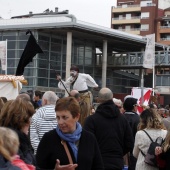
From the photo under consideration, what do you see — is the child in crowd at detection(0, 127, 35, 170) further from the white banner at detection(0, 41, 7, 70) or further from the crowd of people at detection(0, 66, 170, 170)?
the white banner at detection(0, 41, 7, 70)

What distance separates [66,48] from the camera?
150 ft

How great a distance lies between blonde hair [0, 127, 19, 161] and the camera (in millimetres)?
3811

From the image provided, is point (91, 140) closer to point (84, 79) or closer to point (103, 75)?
point (84, 79)

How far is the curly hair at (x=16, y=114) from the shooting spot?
5.20 meters

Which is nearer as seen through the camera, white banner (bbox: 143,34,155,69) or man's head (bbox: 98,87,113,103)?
man's head (bbox: 98,87,113,103)

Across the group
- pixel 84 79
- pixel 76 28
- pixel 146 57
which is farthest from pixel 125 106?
pixel 76 28

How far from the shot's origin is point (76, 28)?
1677 inches

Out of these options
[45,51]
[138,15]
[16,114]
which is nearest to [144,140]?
[16,114]

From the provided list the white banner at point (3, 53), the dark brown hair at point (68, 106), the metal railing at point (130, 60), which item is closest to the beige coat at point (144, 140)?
the dark brown hair at point (68, 106)

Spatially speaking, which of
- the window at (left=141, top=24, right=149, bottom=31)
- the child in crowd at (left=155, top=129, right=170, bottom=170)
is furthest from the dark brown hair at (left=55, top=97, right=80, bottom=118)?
the window at (left=141, top=24, right=149, bottom=31)

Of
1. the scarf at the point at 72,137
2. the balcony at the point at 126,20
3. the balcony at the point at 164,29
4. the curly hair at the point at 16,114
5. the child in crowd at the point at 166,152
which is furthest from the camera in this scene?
the balcony at the point at 126,20

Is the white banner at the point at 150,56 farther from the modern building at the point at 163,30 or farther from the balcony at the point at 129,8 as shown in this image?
the balcony at the point at 129,8

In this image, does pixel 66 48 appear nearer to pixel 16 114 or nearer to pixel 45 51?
pixel 45 51

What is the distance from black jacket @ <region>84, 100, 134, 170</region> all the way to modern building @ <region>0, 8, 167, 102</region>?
34.4m
